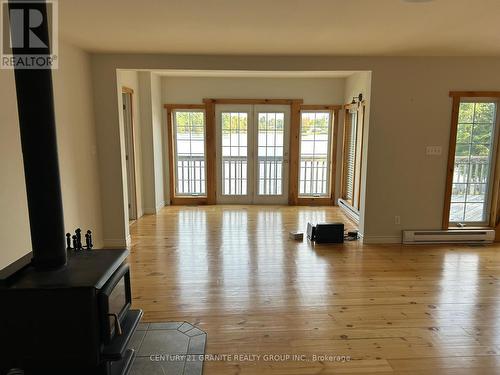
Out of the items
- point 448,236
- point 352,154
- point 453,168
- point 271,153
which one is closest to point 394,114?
point 453,168

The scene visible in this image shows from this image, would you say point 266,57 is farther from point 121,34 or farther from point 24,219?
point 24,219

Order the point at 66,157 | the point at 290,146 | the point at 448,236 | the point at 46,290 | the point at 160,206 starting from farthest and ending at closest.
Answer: the point at 290,146 → the point at 160,206 → the point at 448,236 → the point at 66,157 → the point at 46,290

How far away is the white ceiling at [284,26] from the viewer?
246 cm

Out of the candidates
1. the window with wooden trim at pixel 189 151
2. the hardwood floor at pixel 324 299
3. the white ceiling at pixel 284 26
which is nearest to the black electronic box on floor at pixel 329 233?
the hardwood floor at pixel 324 299

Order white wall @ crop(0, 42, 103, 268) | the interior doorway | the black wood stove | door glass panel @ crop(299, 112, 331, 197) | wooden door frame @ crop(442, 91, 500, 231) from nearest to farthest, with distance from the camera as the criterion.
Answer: the black wood stove
white wall @ crop(0, 42, 103, 268)
wooden door frame @ crop(442, 91, 500, 231)
the interior doorway
door glass panel @ crop(299, 112, 331, 197)

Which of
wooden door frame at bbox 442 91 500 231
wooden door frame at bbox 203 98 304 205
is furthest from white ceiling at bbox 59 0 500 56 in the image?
wooden door frame at bbox 203 98 304 205

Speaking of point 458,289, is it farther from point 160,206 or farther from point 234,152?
point 160,206

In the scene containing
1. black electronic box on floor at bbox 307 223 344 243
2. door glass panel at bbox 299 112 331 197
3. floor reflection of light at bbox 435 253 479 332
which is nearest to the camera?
floor reflection of light at bbox 435 253 479 332

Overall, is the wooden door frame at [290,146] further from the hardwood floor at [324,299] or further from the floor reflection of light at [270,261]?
the hardwood floor at [324,299]

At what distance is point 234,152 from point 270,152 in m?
0.72

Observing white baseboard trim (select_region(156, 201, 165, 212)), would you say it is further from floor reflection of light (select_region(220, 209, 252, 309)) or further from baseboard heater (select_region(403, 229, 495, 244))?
baseboard heater (select_region(403, 229, 495, 244))

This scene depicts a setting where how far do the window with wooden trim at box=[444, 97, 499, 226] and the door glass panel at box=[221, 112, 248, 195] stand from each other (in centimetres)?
364

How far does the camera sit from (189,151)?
6836mm

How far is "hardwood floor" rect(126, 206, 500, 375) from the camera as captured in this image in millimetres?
2271
